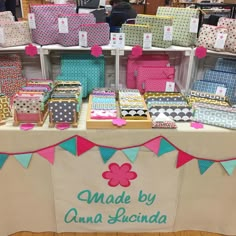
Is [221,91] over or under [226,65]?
under

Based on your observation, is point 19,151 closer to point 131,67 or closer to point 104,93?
point 104,93

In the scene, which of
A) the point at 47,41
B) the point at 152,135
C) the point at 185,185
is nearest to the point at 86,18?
the point at 47,41

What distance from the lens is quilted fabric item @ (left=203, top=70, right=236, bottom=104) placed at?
6.65 feet

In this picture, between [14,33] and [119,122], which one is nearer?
[119,122]

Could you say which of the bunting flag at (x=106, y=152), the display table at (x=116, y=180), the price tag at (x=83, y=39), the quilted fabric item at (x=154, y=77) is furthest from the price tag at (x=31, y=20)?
the bunting flag at (x=106, y=152)

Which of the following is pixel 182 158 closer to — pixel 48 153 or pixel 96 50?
pixel 48 153

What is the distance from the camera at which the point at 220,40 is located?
190cm

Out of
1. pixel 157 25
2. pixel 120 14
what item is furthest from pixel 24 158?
pixel 120 14

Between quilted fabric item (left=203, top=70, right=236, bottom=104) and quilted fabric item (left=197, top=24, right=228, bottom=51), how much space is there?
20cm

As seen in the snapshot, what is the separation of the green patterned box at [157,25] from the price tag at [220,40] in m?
0.32

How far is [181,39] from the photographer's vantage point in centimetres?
200

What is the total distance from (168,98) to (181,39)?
1.61ft

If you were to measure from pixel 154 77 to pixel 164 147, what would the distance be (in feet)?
2.38

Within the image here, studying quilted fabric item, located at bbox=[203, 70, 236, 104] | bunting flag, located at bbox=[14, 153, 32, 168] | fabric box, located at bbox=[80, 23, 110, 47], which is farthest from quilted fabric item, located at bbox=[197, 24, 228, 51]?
bunting flag, located at bbox=[14, 153, 32, 168]
